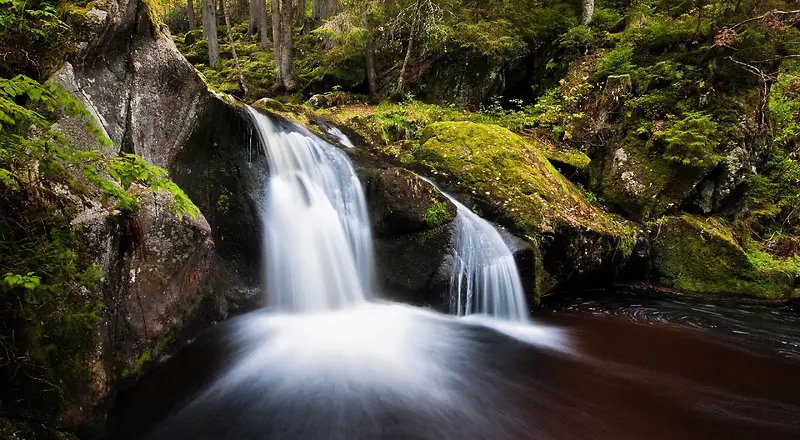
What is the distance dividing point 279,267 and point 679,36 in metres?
11.4

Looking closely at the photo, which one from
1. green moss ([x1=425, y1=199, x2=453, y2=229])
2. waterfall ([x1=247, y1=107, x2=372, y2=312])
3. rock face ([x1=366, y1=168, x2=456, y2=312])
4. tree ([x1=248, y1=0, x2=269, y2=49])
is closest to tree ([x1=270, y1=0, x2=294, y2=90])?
tree ([x1=248, y1=0, x2=269, y2=49])

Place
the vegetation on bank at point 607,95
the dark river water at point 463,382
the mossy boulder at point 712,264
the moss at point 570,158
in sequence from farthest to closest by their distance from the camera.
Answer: the moss at point 570,158
the vegetation on bank at point 607,95
the mossy boulder at point 712,264
the dark river water at point 463,382

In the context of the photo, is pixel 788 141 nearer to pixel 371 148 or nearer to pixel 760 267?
pixel 760 267

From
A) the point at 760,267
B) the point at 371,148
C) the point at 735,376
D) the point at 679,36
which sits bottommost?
the point at 735,376

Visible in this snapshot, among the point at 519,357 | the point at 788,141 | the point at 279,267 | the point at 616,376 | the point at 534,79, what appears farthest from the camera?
the point at 534,79

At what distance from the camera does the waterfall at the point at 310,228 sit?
6477 mm

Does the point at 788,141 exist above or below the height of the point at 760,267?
above

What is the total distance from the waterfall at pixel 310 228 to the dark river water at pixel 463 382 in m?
0.55

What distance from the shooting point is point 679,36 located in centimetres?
1031

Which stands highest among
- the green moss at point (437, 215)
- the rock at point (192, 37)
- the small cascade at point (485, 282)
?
the rock at point (192, 37)

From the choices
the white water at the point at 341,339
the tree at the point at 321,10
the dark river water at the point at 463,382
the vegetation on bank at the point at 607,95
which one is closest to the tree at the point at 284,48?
the vegetation on bank at the point at 607,95

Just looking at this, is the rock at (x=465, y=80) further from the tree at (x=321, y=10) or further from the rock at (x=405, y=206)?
the tree at (x=321, y=10)

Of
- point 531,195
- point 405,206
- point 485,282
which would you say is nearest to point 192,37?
point 405,206

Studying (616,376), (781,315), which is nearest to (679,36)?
(781,315)
